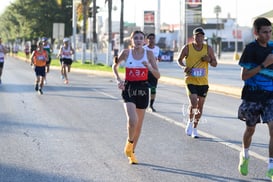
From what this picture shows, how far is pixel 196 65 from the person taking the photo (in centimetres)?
1027

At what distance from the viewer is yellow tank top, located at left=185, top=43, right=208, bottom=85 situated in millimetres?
10242

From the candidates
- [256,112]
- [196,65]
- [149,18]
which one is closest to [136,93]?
[256,112]

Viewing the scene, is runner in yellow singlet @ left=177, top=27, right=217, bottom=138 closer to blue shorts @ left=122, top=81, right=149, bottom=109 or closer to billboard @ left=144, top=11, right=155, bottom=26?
blue shorts @ left=122, top=81, right=149, bottom=109

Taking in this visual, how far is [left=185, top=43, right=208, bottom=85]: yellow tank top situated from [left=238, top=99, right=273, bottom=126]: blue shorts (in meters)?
3.19

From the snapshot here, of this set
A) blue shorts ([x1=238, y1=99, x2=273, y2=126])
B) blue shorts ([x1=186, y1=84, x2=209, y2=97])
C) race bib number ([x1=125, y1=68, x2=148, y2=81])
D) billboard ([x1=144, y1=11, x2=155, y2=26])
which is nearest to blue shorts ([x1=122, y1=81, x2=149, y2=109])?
race bib number ([x1=125, y1=68, x2=148, y2=81])

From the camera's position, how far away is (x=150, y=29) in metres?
53.2

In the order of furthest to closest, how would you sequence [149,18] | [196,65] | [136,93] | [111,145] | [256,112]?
[149,18] < [196,65] < [111,145] < [136,93] < [256,112]

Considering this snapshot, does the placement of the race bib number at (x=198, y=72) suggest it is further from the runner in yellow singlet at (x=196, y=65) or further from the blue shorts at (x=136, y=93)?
the blue shorts at (x=136, y=93)

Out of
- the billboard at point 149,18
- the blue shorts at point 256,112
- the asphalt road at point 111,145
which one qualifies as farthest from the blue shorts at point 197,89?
the billboard at point 149,18

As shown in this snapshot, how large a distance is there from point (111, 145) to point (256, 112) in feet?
10.7

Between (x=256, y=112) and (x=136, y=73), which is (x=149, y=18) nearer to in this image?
(x=136, y=73)

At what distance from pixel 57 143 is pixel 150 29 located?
4390 cm

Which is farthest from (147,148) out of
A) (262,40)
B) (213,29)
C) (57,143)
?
(213,29)

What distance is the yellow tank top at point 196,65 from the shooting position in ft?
33.6
